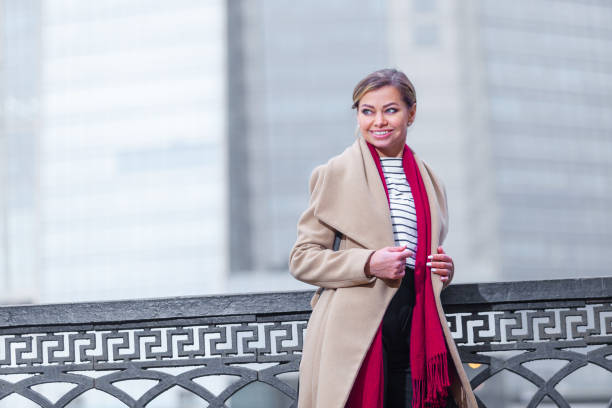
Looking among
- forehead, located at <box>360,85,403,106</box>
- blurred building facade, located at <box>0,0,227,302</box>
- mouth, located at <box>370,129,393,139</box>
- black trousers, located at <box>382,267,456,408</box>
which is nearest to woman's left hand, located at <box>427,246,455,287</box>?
black trousers, located at <box>382,267,456,408</box>

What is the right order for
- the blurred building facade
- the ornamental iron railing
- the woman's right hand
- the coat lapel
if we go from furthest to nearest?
the blurred building facade
the ornamental iron railing
the coat lapel
the woman's right hand

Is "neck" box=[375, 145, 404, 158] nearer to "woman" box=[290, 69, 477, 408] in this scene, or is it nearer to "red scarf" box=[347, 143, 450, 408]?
"woman" box=[290, 69, 477, 408]

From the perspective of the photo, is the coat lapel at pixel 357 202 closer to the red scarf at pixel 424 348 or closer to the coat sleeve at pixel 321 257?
the coat sleeve at pixel 321 257

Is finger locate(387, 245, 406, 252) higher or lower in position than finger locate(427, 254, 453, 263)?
higher

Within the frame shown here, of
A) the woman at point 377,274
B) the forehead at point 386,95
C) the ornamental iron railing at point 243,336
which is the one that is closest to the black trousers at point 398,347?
the woman at point 377,274

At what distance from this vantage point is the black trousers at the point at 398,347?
9.33 feet

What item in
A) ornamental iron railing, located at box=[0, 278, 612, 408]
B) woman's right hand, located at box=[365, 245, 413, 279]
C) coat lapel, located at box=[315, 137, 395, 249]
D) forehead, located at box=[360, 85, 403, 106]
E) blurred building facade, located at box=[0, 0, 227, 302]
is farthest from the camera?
blurred building facade, located at box=[0, 0, 227, 302]

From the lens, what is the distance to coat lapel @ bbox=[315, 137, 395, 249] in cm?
283

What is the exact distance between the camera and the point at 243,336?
3.35 m

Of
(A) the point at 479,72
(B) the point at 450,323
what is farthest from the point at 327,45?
(B) the point at 450,323

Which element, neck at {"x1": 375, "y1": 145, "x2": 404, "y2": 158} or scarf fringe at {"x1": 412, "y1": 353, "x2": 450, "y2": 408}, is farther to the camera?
neck at {"x1": 375, "y1": 145, "x2": 404, "y2": 158}

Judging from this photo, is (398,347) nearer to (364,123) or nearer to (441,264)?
(441,264)

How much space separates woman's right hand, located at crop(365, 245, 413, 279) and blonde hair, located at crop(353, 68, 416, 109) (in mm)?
559

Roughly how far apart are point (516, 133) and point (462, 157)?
4240 mm
